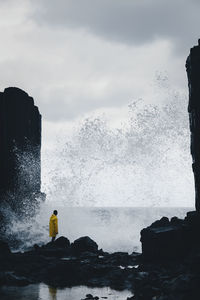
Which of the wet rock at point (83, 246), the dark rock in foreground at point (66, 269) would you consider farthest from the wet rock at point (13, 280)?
the wet rock at point (83, 246)

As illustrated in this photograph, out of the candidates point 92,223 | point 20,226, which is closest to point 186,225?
point 20,226

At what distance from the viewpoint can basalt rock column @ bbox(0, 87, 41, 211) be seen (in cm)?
2700

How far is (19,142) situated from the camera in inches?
1220

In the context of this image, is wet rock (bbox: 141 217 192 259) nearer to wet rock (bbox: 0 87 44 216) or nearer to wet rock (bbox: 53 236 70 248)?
wet rock (bbox: 53 236 70 248)

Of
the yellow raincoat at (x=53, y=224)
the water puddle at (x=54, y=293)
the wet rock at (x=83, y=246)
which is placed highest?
the yellow raincoat at (x=53, y=224)

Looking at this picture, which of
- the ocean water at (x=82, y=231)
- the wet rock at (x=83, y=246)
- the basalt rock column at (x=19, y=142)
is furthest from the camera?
the basalt rock column at (x=19, y=142)

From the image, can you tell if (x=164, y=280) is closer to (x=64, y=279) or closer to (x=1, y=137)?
(x=64, y=279)

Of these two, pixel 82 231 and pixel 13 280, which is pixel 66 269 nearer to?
pixel 13 280

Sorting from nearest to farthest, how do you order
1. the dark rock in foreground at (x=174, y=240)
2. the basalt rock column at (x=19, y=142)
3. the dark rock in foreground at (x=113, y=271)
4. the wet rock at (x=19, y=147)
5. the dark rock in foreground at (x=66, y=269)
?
the dark rock in foreground at (x=113, y=271)
the dark rock in foreground at (x=66, y=269)
the dark rock in foreground at (x=174, y=240)
the wet rock at (x=19, y=147)
the basalt rock column at (x=19, y=142)

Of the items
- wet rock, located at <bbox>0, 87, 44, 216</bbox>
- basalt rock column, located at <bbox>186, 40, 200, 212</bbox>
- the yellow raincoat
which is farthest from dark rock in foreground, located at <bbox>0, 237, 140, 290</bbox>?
wet rock, located at <bbox>0, 87, 44, 216</bbox>

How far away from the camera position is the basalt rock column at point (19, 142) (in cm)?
2700

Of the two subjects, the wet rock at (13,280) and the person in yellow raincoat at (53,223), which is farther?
the person in yellow raincoat at (53,223)

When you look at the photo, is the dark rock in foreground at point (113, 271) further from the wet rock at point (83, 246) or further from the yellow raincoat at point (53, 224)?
the yellow raincoat at point (53, 224)

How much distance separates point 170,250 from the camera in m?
10.8
